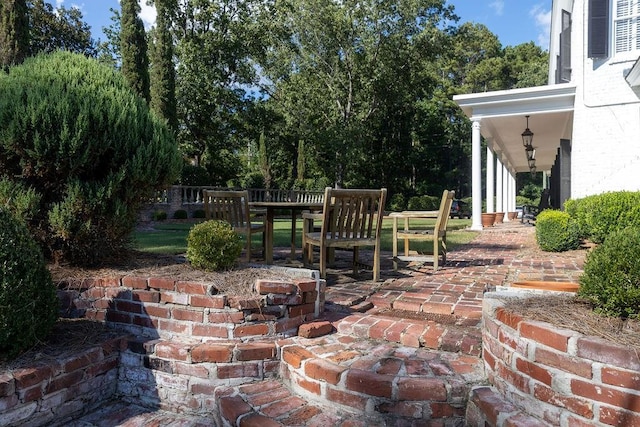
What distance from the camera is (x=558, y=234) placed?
21.3ft

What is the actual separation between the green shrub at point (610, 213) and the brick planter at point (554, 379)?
16.5 feet

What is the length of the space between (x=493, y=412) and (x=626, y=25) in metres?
8.40

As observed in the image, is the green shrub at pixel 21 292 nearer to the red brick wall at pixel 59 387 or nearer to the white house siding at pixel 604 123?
the red brick wall at pixel 59 387

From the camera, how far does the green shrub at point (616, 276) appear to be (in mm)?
1603

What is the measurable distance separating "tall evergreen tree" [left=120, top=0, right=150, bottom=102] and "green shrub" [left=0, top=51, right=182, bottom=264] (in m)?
12.2

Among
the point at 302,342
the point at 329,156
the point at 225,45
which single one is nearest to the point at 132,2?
the point at 225,45

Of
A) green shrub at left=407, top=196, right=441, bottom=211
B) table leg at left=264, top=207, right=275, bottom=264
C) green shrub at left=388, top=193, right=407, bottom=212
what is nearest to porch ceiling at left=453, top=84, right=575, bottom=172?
table leg at left=264, top=207, right=275, bottom=264

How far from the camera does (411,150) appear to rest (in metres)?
30.3

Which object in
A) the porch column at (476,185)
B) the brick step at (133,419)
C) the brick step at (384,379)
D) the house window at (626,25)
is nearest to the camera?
the brick step at (384,379)

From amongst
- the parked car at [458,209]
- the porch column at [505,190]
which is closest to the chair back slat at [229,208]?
the porch column at [505,190]

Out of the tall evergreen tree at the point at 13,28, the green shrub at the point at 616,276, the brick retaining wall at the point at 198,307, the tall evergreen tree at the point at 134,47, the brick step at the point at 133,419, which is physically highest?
the tall evergreen tree at the point at 134,47

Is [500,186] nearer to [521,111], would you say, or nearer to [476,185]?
[476,185]

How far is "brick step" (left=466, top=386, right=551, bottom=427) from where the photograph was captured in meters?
1.57

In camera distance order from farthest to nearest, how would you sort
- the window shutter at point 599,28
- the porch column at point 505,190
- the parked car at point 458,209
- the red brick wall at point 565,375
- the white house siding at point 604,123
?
the parked car at point 458,209 → the porch column at point 505,190 → the white house siding at point 604,123 → the window shutter at point 599,28 → the red brick wall at point 565,375
